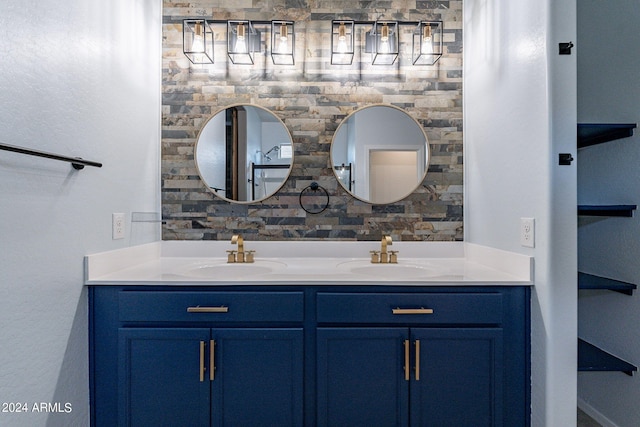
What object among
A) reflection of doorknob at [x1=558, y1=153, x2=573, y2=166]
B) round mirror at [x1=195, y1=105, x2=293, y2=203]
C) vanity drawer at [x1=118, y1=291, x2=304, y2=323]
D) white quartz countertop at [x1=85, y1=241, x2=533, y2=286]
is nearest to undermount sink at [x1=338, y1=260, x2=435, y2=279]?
white quartz countertop at [x1=85, y1=241, x2=533, y2=286]

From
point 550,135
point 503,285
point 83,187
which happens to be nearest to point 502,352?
point 503,285

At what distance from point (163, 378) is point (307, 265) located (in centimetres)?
83

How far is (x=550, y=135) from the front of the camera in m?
1.31

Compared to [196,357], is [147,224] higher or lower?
higher

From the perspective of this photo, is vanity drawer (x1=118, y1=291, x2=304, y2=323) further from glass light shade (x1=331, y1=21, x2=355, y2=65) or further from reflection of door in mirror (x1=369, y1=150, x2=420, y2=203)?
glass light shade (x1=331, y1=21, x2=355, y2=65)

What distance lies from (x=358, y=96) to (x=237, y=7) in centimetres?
89

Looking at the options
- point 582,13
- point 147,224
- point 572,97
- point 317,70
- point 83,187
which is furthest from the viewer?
point 317,70

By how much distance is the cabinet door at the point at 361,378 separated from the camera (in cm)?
145

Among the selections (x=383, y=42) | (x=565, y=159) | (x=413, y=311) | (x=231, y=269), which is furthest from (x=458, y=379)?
(x=383, y=42)

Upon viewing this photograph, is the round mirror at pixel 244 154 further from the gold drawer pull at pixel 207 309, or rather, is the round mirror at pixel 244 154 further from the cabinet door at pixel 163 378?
the cabinet door at pixel 163 378

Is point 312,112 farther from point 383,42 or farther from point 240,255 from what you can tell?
point 240,255

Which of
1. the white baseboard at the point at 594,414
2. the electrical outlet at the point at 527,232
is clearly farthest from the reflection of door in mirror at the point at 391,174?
the white baseboard at the point at 594,414

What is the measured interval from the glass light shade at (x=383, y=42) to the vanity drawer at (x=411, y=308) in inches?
54.3

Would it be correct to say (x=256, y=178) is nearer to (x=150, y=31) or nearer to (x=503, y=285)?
(x=150, y=31)
